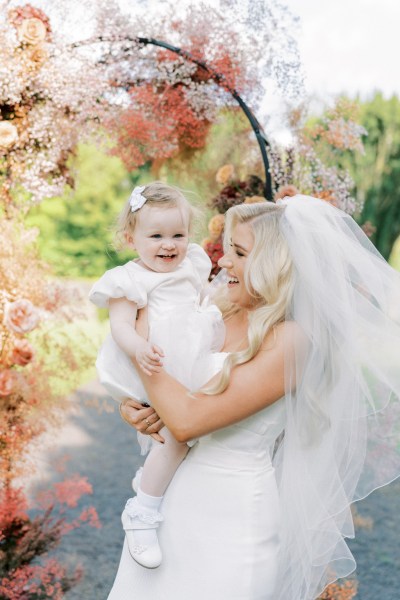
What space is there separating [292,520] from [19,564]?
1965 mm

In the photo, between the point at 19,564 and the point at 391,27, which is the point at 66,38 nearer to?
the point at 19,564

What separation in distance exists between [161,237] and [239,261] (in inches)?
10.5

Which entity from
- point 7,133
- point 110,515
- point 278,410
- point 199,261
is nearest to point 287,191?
point 199,261

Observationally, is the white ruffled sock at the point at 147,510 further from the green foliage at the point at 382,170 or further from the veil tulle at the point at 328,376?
the green foliage at the point at 382,170

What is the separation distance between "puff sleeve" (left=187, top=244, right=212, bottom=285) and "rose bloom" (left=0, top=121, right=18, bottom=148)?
1363mm

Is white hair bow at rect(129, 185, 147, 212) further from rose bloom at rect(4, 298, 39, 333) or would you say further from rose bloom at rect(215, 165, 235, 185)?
rose bloom at rect(215, 165, 235, 185)

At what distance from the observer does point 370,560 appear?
4.87 m

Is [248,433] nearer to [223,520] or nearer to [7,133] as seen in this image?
[223,520]

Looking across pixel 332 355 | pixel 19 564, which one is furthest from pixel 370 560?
pixel 332 355

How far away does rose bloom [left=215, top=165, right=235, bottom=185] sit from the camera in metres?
3.47

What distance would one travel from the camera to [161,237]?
2.04 meters

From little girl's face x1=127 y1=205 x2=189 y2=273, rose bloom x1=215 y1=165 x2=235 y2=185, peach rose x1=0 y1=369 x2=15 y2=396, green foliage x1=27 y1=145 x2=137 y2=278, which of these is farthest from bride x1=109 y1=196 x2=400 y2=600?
green foliage x1=27 y1=145 x2=137 y2=278

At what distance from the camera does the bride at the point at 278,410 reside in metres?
1.81

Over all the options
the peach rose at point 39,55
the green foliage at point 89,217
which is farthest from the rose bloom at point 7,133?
the green foliage at point 89,217
